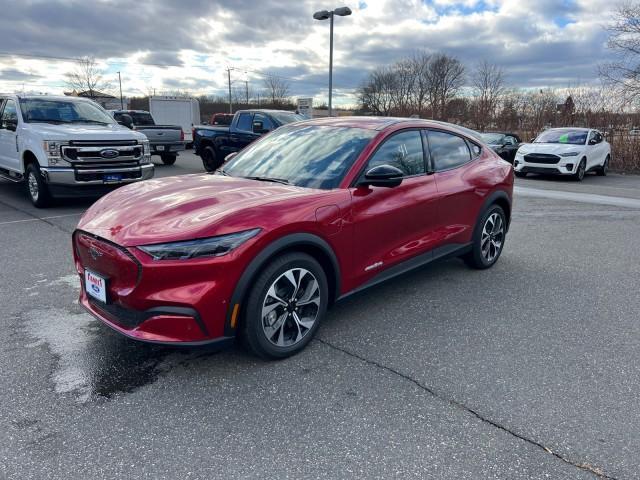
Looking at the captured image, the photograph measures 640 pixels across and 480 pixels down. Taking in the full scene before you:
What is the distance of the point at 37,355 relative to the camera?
10.9 ft

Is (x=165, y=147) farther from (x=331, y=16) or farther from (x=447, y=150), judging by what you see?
(x=447, y=150)

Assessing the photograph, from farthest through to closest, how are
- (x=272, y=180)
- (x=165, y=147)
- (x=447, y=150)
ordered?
(x=165, y=147) → (x=447, y=150) → (x=272, y=180)

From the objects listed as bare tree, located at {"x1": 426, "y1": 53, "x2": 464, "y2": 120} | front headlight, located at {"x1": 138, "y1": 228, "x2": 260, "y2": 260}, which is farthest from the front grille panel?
bare tree, located at {"x1": 426, "y1": 53, "x2": 464, "y2": 120}

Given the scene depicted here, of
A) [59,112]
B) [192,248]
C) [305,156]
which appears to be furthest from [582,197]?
[59,112]

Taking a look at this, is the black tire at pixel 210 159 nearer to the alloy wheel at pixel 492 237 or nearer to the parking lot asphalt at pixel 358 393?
the parking lot asphalt at pixel 358 393

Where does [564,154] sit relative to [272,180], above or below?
below

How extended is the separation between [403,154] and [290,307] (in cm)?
180

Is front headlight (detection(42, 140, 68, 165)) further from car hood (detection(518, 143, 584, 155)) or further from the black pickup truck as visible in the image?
car hood (detection(518, 143, 584, 155))

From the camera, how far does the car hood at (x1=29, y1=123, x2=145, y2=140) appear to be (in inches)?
319

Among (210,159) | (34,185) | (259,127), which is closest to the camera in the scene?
(34,185)

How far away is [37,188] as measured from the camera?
28.0 ft

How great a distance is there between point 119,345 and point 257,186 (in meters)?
1.52

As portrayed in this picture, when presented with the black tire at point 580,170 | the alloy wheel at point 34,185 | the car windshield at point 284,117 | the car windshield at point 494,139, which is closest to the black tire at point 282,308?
the alloy wheel at point 34,185

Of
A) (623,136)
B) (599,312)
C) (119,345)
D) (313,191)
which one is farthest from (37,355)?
(623,136)
